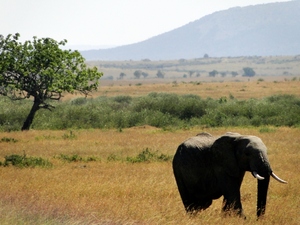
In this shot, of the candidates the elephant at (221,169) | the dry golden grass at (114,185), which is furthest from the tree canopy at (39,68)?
the elephant at (221,169)

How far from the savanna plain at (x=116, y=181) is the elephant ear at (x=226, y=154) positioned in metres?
1.00

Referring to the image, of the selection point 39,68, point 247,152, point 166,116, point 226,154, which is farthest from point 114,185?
point 166,116

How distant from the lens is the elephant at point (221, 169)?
37.5ft

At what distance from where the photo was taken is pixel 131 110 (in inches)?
1989

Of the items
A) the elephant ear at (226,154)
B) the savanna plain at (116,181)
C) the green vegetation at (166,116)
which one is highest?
the elephant ear at (226,154)

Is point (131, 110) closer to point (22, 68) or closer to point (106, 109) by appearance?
point (106, 109)

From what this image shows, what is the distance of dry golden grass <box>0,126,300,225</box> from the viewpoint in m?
10.2

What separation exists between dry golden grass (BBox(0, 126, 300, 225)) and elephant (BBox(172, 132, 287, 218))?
399mm

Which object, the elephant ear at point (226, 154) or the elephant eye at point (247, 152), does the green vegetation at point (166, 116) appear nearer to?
the elephant ear at point (226, 154)

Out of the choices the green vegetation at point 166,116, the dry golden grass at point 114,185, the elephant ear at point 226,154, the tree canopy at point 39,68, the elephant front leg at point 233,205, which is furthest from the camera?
the green vegetation at point 166,116

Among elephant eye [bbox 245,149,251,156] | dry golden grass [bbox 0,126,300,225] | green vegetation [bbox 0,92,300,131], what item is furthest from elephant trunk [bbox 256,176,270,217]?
green vegetation [bbox 0,92,300,131]

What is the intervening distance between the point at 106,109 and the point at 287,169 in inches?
1105

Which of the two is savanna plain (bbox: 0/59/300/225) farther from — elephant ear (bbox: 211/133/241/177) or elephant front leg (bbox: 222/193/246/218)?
elephant ear (bbox: 211/133/241/177)

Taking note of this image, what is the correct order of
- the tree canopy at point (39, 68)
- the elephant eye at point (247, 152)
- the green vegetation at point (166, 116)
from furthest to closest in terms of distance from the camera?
the green vegetation at point (166, 116) < the tree canopy at point (39, 68) < the elephant eye at point (247, 152)
